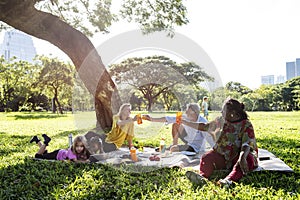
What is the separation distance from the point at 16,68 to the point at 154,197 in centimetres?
2965

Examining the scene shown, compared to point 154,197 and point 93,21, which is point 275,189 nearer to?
point 154,197

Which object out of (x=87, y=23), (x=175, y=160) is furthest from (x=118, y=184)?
(x=87, y=23)

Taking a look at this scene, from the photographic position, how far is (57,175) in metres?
3.70

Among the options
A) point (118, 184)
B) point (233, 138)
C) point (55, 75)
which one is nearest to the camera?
point (118, 184)

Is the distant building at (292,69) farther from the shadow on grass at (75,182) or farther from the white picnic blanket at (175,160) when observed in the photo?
the shadow on grass at (75,182)

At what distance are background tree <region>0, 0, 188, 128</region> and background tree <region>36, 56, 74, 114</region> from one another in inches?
596

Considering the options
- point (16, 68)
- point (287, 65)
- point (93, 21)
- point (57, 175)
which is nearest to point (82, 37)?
point (93, 21)

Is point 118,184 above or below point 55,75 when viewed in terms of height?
below

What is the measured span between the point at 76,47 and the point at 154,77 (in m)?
4.23

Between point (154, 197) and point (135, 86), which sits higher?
point (135, 86)

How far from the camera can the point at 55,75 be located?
993 inches

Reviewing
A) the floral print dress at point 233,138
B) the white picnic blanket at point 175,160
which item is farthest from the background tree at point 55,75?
the floral print dress at point 233,138

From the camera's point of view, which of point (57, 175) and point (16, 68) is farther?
point (16, 68)

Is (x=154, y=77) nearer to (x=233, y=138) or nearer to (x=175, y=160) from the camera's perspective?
(x=175, y=160)
